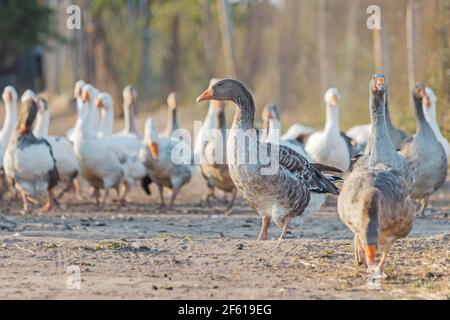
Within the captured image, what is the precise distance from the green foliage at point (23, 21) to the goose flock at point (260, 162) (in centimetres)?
1310

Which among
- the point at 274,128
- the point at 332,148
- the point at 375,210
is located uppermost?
the point at 274,128

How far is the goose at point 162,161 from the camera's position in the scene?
15570mm

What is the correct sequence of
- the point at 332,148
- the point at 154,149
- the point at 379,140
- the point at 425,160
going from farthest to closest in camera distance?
1. the point at 332,148
2. the point at 154,149
3. the point at 425,160
4. the point at 379,140

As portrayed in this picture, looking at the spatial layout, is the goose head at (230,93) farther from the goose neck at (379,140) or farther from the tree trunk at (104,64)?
the tree trunk at (104,64)

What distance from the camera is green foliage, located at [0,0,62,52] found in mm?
31344

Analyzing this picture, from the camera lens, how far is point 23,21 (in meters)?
31.7

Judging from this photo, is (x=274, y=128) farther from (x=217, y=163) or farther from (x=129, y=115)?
(x=129, y=115)

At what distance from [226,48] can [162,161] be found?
1379 centimetres

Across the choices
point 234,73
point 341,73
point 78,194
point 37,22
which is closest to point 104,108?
point 78,194

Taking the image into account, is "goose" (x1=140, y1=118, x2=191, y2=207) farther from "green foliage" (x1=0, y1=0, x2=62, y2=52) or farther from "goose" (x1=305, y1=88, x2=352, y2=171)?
"green foliage" (x1=0, y1=0, x2=62, y2=52)

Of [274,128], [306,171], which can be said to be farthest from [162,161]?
[306,171]

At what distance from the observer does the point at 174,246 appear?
9367 millimetres
